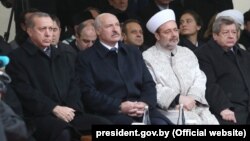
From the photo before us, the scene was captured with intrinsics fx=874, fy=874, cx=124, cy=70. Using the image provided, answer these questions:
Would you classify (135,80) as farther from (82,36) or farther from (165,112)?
(82,36)

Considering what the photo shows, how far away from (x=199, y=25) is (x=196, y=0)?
0.64 metres

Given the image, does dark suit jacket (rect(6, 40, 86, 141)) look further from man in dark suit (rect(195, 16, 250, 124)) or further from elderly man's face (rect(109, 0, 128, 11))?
elderly man's face (rect(109, 0, 128, 11))

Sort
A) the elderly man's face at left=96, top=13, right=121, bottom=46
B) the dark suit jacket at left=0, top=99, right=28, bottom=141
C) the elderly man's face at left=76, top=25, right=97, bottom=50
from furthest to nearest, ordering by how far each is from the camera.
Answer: the elderly man's face at left=76, top=25, right=97, bottom=50 → the elderly man's face at left=96, top=13, right=121, bottom=46 → the dark suit jacket at left=0, top=99, right=28, bottom=141

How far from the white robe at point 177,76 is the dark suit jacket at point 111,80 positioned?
0.16 meters

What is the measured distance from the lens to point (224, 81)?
8.50 metres

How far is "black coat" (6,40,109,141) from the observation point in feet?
24.6

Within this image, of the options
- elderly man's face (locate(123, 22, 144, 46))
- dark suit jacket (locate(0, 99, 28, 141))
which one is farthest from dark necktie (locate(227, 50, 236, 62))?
dark suit jacket (locate(0, 99, 28, 141))

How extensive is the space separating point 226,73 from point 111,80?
129 centimetres

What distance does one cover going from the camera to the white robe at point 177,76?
8.09 metres

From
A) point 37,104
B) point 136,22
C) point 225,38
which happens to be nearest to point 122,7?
point 136,22

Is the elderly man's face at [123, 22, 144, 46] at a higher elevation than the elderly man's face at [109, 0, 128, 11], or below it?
below

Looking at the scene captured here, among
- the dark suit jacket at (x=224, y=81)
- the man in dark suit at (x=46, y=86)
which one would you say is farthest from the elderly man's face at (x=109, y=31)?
the dark suit jacket at (x=224, y=81)

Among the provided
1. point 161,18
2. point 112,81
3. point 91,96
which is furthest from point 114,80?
point 161,18

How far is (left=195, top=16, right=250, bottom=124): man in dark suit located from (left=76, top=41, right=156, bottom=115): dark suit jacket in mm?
719
